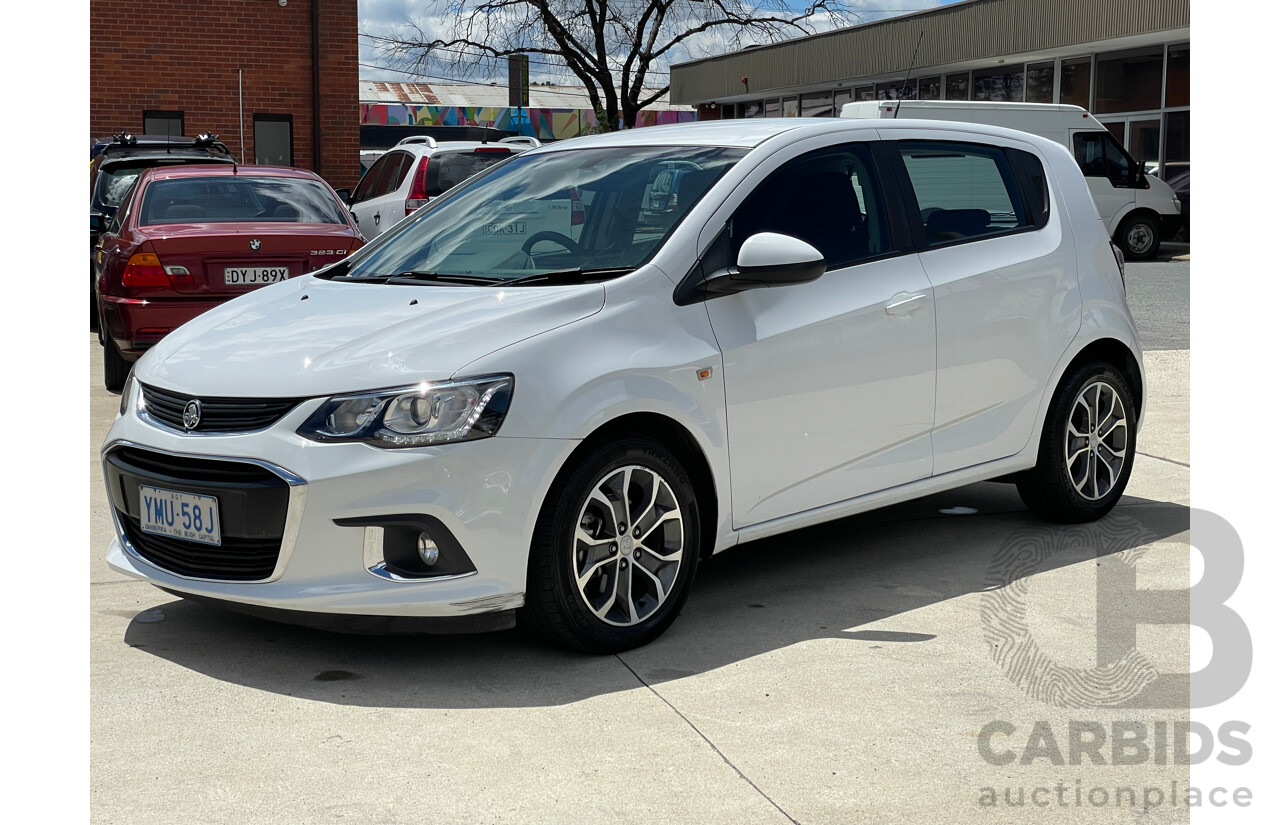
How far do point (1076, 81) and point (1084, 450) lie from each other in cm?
2475

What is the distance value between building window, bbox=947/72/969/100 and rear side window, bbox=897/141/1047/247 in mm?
27717

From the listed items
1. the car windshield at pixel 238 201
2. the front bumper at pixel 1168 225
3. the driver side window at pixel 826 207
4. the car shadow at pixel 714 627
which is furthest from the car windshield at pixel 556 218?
the front bumper at pixel 1168 225

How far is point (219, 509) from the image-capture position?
4.09 metres

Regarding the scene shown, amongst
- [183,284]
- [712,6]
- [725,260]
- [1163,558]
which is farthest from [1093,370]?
[712,6]

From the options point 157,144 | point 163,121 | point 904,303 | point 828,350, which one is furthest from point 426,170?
point 163,121

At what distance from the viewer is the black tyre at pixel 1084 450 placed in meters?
5.86

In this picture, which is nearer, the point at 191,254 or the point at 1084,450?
the point at 1084,450

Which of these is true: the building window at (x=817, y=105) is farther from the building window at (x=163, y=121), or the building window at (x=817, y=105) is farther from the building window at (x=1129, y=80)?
the building window at (x=163, y=121)

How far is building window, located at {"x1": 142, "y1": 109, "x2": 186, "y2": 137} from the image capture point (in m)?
24.2

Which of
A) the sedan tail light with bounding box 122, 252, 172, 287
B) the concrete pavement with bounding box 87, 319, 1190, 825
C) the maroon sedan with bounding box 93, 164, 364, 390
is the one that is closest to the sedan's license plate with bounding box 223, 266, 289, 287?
the maroon sedan with bounding box 93, 164, 364, 390

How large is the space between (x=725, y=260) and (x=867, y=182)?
864 mm

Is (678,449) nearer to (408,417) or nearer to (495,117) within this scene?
(408,417)

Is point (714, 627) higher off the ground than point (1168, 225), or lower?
lower

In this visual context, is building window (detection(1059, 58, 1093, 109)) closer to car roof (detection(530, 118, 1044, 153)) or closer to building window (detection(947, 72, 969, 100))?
building window (detection(947, 72, 969, 100))
